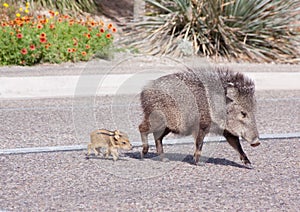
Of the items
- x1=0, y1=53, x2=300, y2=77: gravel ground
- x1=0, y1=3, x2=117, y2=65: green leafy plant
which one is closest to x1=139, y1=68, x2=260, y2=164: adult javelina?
x1=0, y1=53, x2=300, y2=77: gravel ground

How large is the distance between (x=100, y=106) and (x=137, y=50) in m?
5.42

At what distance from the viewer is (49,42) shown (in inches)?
538

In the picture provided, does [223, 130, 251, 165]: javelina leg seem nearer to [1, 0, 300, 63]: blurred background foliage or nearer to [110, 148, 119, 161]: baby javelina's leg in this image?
[110, 148, 119, 161]: baby javelina's leg

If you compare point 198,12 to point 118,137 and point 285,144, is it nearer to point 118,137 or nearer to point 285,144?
point 285,144

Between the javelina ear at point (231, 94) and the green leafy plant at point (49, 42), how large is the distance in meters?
7.82

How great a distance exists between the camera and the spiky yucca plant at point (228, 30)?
1534 cm

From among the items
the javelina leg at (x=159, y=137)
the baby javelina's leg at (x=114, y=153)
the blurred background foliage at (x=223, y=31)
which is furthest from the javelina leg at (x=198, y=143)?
the blurred background foliage at (x=223, y=31)

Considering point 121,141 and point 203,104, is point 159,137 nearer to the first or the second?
point 121,141

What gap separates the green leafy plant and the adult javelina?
7.49 metres

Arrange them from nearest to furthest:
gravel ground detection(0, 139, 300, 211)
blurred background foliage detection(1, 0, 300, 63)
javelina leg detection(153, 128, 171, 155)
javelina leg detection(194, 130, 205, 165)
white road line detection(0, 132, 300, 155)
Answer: gravel ground detection(0, 139, 300, 211)
javelina leg detection(194, 130, 205, 165)
javelina leg detection(153, 128, 171, 155)
white road line detection(0, 132, 300, 155)
blurred background foliage detection(1, 0, 300, 63)

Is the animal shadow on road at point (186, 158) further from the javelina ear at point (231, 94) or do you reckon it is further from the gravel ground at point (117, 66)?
the gravel ground at point (117, 66)

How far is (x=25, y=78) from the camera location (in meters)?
10.9

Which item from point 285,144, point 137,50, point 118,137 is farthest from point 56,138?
point 137,50

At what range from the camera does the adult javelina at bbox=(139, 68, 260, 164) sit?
5.79 m
